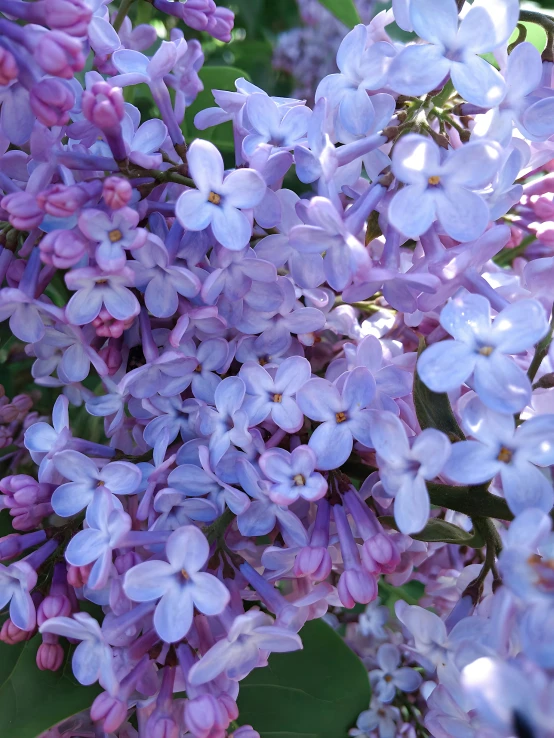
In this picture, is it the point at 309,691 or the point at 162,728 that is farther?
the point at 309,691

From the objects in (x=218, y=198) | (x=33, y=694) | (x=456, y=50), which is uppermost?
(x=456, y=50)

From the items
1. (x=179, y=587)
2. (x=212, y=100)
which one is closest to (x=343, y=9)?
(x=212, y=100)

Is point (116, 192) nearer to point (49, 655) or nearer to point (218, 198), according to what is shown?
point (218, 198)

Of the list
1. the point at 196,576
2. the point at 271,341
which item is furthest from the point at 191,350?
the point at 196,576

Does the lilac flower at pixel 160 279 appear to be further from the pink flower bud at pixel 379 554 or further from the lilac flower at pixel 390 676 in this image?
the lilac flower at pixel 390 676

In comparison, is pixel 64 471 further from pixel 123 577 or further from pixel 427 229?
pixel 427 229

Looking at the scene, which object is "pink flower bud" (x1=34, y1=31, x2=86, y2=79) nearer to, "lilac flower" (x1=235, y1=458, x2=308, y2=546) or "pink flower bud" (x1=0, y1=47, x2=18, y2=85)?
"pink flower bud" (x1=0, y1=47, x2=18, y2=85)
